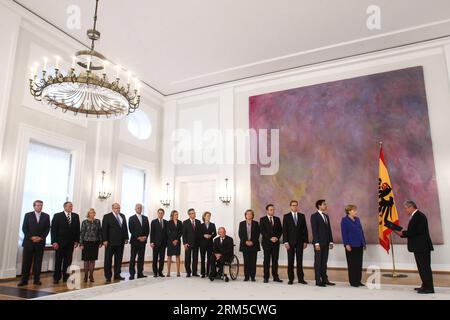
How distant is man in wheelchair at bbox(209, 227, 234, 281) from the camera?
257 inches

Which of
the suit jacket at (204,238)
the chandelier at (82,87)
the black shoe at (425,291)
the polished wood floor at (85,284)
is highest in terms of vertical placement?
the chandelier at (82,87)

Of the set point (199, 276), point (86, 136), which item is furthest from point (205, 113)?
point (199, 276)

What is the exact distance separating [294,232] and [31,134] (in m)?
5.79

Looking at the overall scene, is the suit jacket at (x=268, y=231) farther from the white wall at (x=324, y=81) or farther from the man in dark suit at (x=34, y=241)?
the man in dark suit at (x=34, y=241)

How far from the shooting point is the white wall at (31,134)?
255 inches

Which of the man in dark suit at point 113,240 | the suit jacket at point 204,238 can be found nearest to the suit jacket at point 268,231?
the suit jacket at point 204,238

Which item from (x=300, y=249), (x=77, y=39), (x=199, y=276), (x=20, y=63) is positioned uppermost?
(x=77, y=39)

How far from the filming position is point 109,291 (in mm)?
5246

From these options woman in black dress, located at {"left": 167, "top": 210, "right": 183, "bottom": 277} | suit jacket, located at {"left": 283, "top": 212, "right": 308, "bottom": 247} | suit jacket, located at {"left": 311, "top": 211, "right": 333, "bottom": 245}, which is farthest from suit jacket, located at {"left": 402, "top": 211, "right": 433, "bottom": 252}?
woman in black dress, located at {"left": 167, "top": 210, "right": 183, "bottom": 277}

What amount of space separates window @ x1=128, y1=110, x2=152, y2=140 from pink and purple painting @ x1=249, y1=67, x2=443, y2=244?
3.61m

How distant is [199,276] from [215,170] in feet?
12.8

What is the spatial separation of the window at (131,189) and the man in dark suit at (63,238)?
9.79 ft

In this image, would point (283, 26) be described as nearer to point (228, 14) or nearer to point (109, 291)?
point (228, 14)
